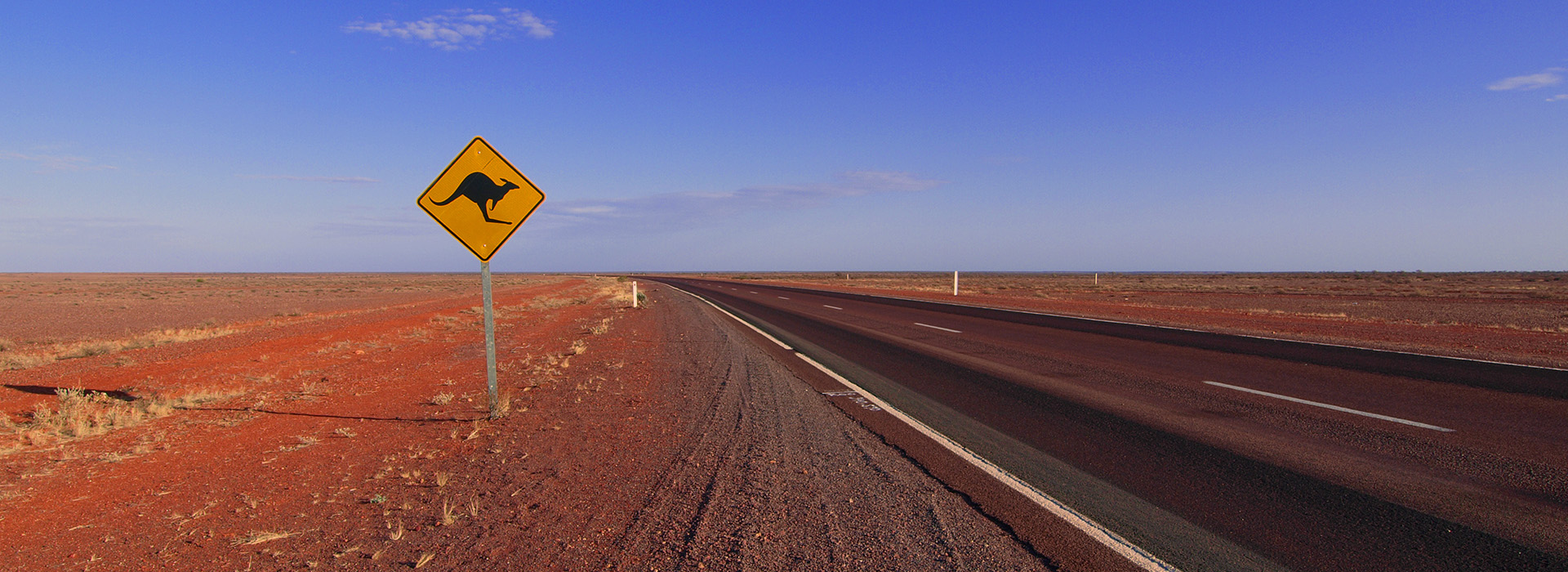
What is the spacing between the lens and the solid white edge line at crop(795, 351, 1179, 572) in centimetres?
311

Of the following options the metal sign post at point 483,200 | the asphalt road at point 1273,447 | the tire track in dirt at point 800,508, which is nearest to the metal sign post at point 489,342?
the metal sign post at point 483,200

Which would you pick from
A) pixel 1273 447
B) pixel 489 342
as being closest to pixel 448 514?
pixel 489 342

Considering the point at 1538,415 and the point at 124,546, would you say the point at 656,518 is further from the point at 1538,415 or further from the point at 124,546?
the point at 1538,415

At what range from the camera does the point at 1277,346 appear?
1085 centimetres

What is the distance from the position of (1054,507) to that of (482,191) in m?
5.47

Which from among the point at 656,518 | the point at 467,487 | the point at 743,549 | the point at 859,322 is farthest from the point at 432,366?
the point at 859,322

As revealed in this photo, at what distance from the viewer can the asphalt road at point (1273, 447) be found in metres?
3.30

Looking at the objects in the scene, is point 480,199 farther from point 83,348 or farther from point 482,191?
point 83,348

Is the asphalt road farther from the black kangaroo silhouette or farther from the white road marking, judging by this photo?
the black kangaroo silhouette

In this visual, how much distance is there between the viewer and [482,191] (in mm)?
6078

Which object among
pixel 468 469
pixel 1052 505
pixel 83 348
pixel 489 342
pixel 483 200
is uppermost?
pixel 483 200

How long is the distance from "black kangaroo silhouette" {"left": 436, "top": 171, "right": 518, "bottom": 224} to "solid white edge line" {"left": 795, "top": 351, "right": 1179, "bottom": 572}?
440 cm

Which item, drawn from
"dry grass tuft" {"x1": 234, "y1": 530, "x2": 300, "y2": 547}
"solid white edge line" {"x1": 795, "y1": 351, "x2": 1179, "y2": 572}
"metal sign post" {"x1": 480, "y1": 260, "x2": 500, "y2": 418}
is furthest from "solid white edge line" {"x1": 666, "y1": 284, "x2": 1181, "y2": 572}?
"dry grass tuft" {"x1": 234, "y1": 530, "x2": 300, "y2": 547}

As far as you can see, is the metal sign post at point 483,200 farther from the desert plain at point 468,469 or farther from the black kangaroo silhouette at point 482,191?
the desert plain at point 468,469
